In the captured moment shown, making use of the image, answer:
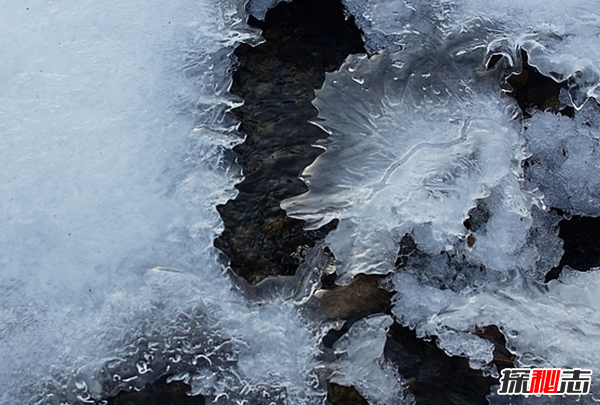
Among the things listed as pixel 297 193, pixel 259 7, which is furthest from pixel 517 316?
pixel 259 7

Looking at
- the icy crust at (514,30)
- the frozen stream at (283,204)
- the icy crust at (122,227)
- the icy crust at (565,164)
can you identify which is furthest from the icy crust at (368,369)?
the icy crust at (514,30)

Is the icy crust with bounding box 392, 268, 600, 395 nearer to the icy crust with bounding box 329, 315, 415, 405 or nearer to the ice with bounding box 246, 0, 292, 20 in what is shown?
the icy crust with bounding box 329, 315, 415, 405

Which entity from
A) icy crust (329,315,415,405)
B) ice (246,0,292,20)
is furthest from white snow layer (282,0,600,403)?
ice (246,0,292,20)

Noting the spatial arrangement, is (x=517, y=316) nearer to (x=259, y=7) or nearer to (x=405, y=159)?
(x=405, y=159)

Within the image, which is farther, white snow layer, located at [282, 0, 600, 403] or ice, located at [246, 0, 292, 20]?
ice, located at [246, 0, 292, 20]

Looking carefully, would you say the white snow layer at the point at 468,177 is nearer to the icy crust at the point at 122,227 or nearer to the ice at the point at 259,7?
the icy crust at the point at 122,227
